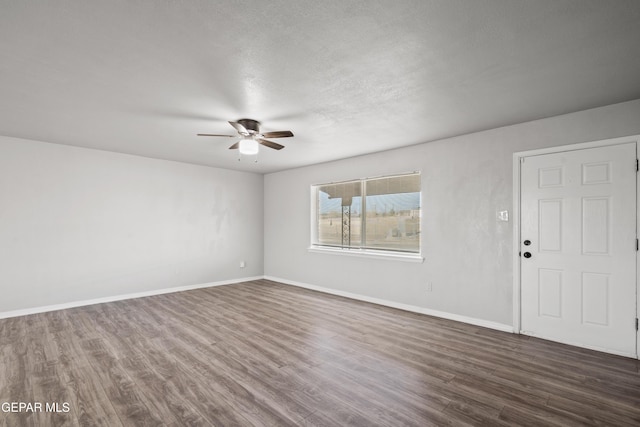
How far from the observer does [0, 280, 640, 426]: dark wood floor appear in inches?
82.1

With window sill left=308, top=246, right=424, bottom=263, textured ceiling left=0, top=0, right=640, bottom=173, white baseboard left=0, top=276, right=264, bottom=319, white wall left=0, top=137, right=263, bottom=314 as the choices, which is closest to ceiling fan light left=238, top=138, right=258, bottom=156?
textured ceiling left=0, top=0, right=640, bottom=173

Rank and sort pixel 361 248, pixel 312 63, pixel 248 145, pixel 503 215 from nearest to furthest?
1. pixel 312 63
2. pixel 248 145
3. pixel 503 215
4. pixel 361 248

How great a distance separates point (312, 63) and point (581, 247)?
11.3ft

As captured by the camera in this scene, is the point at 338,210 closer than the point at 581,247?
No

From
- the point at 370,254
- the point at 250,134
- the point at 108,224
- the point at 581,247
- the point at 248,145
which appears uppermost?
the point at 250,134

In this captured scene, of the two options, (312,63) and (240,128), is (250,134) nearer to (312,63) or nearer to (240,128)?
(240,128)

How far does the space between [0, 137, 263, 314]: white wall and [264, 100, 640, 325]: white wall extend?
9.68 ft

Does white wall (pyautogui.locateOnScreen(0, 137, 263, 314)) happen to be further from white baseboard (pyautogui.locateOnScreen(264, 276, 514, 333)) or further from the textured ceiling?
white baseboard (pyautogui.locateOnScreen(264, 276, 514, 333))

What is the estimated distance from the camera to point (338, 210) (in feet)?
19.6

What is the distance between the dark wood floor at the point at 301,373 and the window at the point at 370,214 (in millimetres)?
1379

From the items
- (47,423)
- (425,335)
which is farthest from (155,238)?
(425,335)

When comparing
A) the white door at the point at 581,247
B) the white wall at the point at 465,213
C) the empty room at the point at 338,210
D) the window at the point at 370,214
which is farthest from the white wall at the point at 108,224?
the white door at the point at 581,247

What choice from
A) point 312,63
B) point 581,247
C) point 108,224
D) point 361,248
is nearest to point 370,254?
point 361,248

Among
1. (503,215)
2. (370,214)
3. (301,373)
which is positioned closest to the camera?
(301,373)
